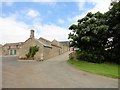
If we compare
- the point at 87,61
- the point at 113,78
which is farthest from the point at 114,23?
the point at 113,78

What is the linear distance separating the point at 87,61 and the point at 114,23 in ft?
25.6

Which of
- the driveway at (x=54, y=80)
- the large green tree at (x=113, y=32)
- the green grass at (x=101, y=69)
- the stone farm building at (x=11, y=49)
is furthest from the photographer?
the stone farm building at (x=11, y=49)

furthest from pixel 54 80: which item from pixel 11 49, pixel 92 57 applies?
pixel 11 49

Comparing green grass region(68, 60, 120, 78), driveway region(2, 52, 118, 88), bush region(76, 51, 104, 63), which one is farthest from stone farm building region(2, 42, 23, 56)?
driveway region(2, 52, 118, 88)

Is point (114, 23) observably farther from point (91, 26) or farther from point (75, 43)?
point (75, 43)

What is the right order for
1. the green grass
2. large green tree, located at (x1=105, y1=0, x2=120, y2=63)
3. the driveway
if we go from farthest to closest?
large green tree, located at (x1=105, y1=0, x2=120, y2=63), the green grass, the driveway

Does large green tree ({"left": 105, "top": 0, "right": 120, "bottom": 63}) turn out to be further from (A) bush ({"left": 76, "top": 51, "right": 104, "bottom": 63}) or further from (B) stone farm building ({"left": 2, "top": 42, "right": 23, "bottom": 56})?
(B) stone farm building ({"left": 2, "top": 42, "right": 23, "bottom": 56})

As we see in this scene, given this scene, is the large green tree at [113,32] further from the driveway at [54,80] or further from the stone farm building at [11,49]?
the stone farm building at [11,49]

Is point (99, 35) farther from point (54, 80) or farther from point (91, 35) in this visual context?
point (54, 80)

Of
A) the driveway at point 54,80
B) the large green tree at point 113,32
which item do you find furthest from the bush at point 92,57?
the driveway at point 54,80

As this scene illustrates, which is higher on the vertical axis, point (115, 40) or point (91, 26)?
point (91, 26)

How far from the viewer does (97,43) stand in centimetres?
2820

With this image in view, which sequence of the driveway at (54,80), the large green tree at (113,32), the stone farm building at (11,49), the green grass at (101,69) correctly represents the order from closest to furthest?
the driveway at (54,80)
the green grass at (101,69)
the large green tree at (113,32)
the stone farm building at (11,49)

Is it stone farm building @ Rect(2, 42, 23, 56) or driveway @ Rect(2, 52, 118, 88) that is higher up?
stone farm building @ Rect(2, 42, 23, 56)
